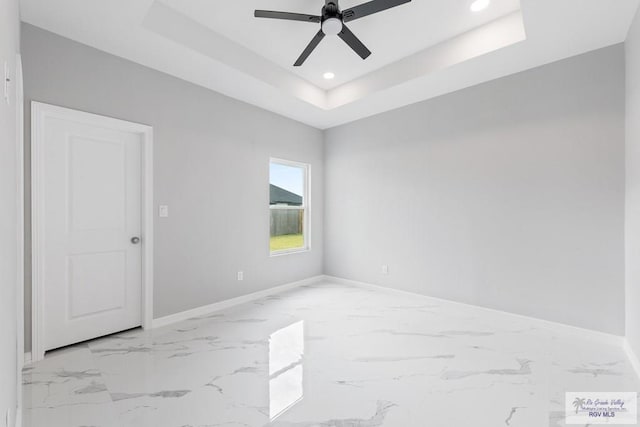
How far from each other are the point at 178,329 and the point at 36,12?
2908mm

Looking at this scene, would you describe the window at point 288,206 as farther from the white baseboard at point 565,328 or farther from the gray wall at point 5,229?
the gray wall at point 5,229

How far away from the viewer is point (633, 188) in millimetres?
2369

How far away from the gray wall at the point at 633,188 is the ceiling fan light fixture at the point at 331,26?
2249mm

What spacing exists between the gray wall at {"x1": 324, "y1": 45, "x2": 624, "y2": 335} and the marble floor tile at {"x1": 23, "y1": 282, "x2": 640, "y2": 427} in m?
0.51

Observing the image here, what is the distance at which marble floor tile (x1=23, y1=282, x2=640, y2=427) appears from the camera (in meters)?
1.75

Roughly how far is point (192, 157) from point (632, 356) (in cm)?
447

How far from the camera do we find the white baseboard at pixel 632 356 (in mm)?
2182

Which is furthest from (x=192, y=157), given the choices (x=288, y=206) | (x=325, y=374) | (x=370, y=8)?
(x=325, y=374)

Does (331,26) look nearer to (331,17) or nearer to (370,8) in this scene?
(331,17)

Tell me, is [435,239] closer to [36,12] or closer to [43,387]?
[43,387]

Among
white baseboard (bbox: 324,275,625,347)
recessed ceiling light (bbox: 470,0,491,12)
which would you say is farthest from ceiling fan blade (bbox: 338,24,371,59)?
white baseboard (bbox: 324,275,625,347)

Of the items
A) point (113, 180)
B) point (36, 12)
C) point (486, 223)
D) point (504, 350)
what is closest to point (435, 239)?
point (486, 223)

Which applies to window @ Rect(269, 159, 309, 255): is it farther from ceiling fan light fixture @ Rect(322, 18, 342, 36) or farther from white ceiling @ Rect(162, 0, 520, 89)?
ceiling fan light fixture @ Rect(322, 18, 342, 36)

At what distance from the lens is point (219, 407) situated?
1817 millimetres
